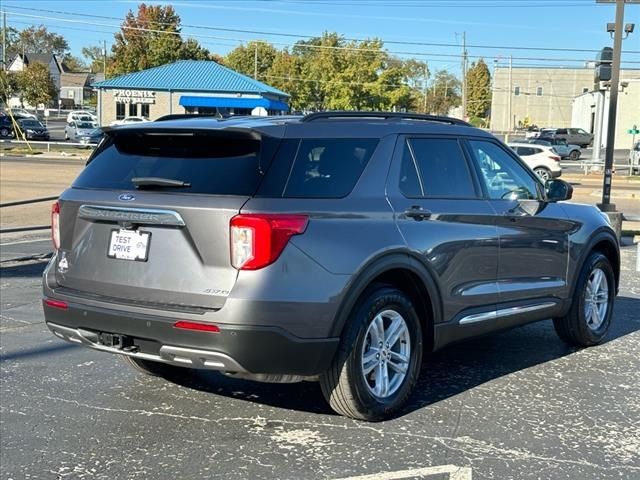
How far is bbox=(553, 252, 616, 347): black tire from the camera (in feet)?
21.0

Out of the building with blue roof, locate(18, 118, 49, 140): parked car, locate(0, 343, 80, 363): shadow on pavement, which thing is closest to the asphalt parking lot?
locate(0, 343, 80, 363): shadow on pavement

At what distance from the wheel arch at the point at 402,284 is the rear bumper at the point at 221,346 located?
0.23m

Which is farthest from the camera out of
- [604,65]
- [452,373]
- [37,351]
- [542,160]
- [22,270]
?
[542,160]

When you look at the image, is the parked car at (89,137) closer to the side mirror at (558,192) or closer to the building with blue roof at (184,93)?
the building with blue roof at (184,93)

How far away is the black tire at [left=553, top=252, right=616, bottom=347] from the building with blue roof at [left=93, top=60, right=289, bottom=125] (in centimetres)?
4145

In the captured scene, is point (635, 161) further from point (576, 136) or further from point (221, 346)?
point (221, 346)

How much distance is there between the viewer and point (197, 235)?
13.3 ft

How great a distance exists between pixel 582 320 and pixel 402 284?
7.67ft

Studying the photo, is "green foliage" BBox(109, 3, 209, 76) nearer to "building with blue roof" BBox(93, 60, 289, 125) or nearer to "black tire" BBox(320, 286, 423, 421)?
"building with blue roof" BBox(93, 60, 289, 125)

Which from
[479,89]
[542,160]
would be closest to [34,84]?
[542,160]

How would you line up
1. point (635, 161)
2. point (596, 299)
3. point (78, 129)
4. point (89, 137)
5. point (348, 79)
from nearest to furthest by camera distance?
point (596, 299)
point (635, 161)
point (89, 137)
point (78, 129)
point (348, 79)

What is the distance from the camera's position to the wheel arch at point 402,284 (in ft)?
14.0

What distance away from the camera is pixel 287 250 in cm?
400

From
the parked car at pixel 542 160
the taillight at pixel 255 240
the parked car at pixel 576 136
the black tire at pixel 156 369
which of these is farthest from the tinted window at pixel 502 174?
the parked car at pixel 576 136
